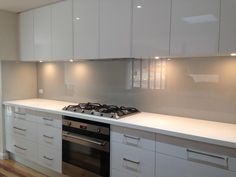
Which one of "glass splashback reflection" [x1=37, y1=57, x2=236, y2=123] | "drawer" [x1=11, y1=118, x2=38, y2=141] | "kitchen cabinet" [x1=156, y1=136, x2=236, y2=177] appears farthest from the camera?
"drawer" [x1=11, y1=118, x2=38, y2=141]

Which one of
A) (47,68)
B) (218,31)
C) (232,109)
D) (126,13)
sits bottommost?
(232,109)

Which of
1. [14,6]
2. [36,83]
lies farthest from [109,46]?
[36,83]

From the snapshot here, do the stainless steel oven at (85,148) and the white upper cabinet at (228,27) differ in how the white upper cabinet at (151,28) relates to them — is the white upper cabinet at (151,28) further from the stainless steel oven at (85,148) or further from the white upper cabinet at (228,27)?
the stainless steel oven at (85,148)

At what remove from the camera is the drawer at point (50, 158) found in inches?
111

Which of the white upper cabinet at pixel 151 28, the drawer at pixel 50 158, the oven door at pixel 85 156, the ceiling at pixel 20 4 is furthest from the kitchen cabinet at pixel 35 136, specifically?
the ceiling at pixel 20 4

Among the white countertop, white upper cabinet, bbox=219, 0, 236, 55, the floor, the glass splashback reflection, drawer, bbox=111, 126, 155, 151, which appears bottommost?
the floor

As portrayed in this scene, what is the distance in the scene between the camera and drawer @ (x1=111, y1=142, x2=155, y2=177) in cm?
205

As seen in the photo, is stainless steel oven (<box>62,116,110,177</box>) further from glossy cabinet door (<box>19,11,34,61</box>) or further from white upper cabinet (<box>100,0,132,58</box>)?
glossy cabinet door (<box>19,11,34,61</box>)

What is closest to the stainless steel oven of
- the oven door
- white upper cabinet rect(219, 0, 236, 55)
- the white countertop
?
the oven door

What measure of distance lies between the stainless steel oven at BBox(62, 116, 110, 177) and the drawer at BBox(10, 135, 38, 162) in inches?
24.3

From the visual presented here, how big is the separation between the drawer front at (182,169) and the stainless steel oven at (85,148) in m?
0.58

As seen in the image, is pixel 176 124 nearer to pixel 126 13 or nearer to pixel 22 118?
pixel 126 13

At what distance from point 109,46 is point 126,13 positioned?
1.28ft

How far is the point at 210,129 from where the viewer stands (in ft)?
6.36
